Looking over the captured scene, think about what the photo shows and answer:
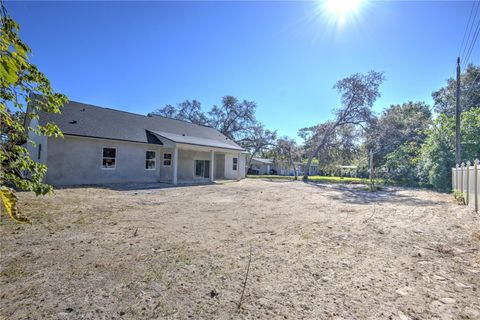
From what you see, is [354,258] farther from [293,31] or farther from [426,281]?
[293,31]

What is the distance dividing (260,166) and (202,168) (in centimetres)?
2637

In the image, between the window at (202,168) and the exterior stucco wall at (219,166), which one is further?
the exterior stucco wall at (219,166)

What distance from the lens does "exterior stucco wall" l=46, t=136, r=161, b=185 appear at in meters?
12.5

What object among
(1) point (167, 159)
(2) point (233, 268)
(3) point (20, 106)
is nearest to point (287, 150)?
(1) point (167, 159)

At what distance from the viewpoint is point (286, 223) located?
6.36m

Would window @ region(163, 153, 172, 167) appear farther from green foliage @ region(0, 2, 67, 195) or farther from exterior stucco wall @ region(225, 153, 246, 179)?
green foliage @ region(0, 2, 67, 195)

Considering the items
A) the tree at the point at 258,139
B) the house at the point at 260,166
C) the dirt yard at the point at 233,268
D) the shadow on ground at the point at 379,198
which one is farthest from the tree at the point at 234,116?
the dirt yard at the point at 233,268

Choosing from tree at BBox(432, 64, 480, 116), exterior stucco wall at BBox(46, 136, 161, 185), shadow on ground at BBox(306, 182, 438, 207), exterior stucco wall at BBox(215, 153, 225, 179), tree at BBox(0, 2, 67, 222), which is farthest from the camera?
tree at BBox(432, 64, 480, 116)

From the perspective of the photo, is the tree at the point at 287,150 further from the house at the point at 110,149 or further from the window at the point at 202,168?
the window at the point at 202,168

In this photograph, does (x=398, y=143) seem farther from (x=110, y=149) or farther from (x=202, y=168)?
(x=110, y=149)

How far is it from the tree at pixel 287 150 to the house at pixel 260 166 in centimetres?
1359

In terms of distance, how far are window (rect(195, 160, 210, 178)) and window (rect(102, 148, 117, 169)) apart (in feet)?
24.9

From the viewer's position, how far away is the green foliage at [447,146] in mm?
15148

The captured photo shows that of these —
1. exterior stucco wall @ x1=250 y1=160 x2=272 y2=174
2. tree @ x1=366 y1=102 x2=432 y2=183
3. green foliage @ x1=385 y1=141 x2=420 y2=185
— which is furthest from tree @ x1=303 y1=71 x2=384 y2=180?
exterior stucco wall @ x1=250 y1=160 x2=272 y2=174
